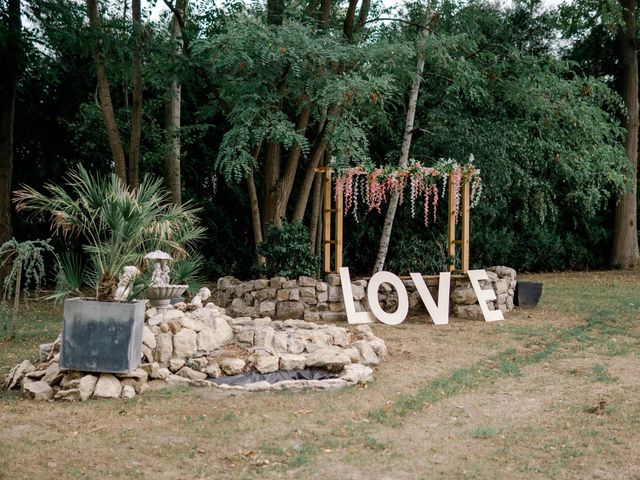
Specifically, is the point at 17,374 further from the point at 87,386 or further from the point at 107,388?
the point at 107,388

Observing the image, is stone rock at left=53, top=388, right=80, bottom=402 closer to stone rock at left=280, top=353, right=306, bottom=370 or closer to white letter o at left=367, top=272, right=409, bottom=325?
stone rock at left=280, top=353, right=306, bottom=370

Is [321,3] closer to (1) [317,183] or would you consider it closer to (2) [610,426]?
(1) [317,183]

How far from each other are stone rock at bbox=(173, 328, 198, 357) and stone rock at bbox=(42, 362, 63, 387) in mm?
1012

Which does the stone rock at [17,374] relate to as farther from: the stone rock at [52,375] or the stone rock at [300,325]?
the stone rock at [300,325]

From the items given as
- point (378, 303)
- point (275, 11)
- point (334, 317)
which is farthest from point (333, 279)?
point (275, 11)

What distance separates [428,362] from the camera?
23.6 ft

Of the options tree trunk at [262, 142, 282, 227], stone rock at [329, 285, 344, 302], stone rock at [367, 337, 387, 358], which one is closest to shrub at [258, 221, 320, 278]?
stone rock at [329, 285, 344, 302]

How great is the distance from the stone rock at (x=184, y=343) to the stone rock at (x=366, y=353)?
1.52 metres

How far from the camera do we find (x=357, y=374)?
6.25 metres

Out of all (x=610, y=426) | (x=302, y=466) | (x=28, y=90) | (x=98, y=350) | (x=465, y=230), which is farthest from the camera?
(x=28, y=90)

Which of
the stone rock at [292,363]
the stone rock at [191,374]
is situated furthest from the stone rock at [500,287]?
the stone rock at [191,374]

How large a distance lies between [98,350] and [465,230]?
21.1 feet

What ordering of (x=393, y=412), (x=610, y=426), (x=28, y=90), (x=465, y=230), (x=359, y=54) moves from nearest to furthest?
1. (x=610, y=426)
2. (x=393, y=412)
3. (x=359, y=54)
4. (x=465, y=230)
5. (x=28, y=90)

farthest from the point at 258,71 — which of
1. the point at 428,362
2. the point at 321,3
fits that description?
the point at 428,362
